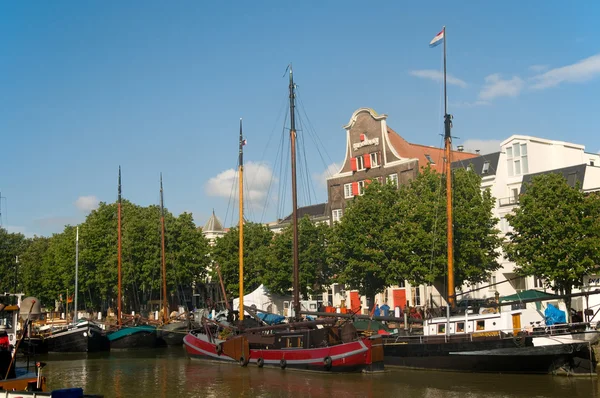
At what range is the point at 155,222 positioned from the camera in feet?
278

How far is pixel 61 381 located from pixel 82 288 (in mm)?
52903

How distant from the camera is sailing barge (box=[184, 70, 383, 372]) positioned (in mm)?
38219

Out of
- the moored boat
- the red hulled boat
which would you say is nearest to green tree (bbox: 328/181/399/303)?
the red hulled boat

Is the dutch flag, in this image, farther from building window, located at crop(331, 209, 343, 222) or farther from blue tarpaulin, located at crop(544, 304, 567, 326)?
building window, located at crop(331, 209, 343, 222)

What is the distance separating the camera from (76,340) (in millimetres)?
60031

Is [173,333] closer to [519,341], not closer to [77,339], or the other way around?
[77,339]

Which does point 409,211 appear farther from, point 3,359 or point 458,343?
point 3,359

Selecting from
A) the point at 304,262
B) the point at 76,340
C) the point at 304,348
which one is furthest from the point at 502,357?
the point at 76,340

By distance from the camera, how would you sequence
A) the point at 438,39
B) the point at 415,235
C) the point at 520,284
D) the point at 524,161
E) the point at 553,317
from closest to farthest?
the point at 553,317, the point at 438,39, the point at 415,235, the point at 520,284, the point at 524,161

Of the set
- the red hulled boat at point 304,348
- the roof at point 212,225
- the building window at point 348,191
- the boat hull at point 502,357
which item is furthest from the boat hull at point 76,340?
the roof at point 212,225

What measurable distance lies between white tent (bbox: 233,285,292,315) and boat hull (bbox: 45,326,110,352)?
17.2 metres

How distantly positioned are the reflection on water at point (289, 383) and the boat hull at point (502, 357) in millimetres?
589

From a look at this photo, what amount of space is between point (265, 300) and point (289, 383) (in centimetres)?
3887

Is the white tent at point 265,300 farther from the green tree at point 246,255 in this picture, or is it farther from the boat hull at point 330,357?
the boat hull at point 330,357
